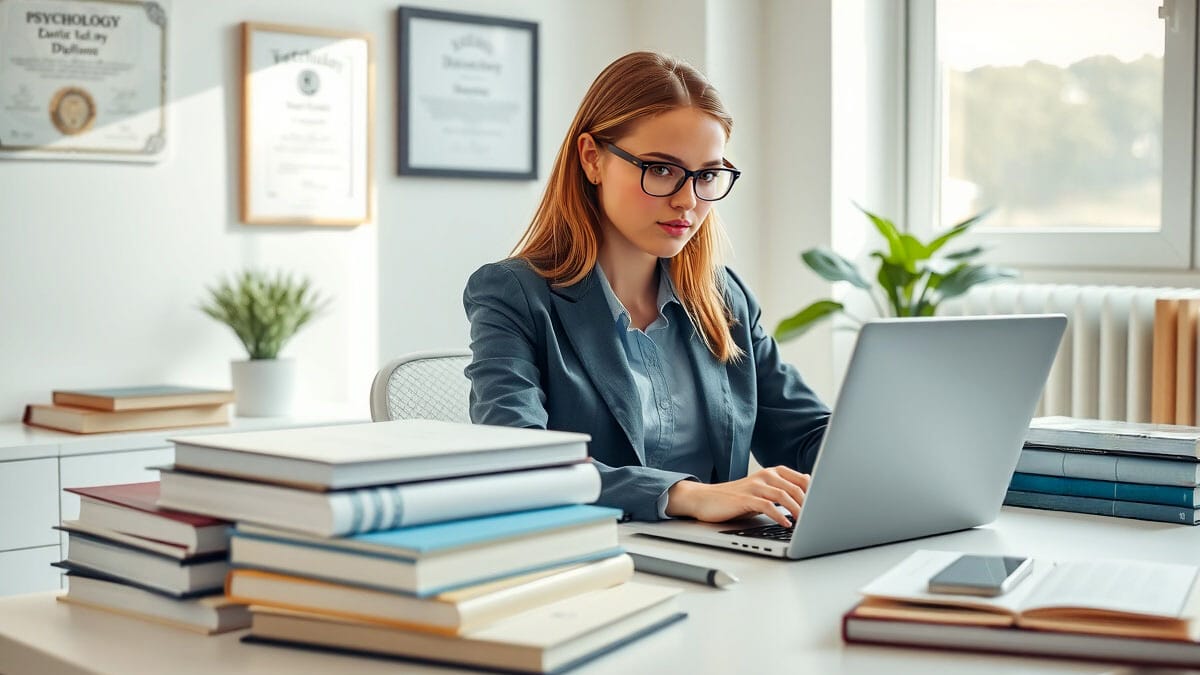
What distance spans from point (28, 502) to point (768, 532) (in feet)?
5.63

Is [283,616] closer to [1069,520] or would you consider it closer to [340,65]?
[1069,520]

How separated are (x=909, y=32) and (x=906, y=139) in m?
0.30

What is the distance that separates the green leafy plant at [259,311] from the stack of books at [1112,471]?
76.1 inches

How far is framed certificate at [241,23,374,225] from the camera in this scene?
128 inches

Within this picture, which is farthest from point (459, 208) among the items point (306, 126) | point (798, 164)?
point (798, 164)

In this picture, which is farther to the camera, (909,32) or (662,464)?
(909,32)

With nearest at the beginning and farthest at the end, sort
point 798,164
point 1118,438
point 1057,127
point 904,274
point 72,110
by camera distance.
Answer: point 1118,438, point 72,110, point 904,274, point 1057,127, point 798,164

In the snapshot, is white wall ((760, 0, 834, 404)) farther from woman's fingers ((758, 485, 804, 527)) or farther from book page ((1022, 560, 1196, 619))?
book page ((1022, 560, 1196, 619))

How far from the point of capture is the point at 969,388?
1.35m

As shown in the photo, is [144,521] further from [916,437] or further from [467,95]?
[467,95]

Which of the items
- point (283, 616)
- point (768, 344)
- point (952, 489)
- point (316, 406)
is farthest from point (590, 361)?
point (316, 406)

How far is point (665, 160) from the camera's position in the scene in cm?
178

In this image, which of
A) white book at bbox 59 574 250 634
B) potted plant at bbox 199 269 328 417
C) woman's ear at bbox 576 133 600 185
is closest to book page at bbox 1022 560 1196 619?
white book at bbox 59 574 250 634

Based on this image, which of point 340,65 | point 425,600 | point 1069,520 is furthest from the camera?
point 340,65
